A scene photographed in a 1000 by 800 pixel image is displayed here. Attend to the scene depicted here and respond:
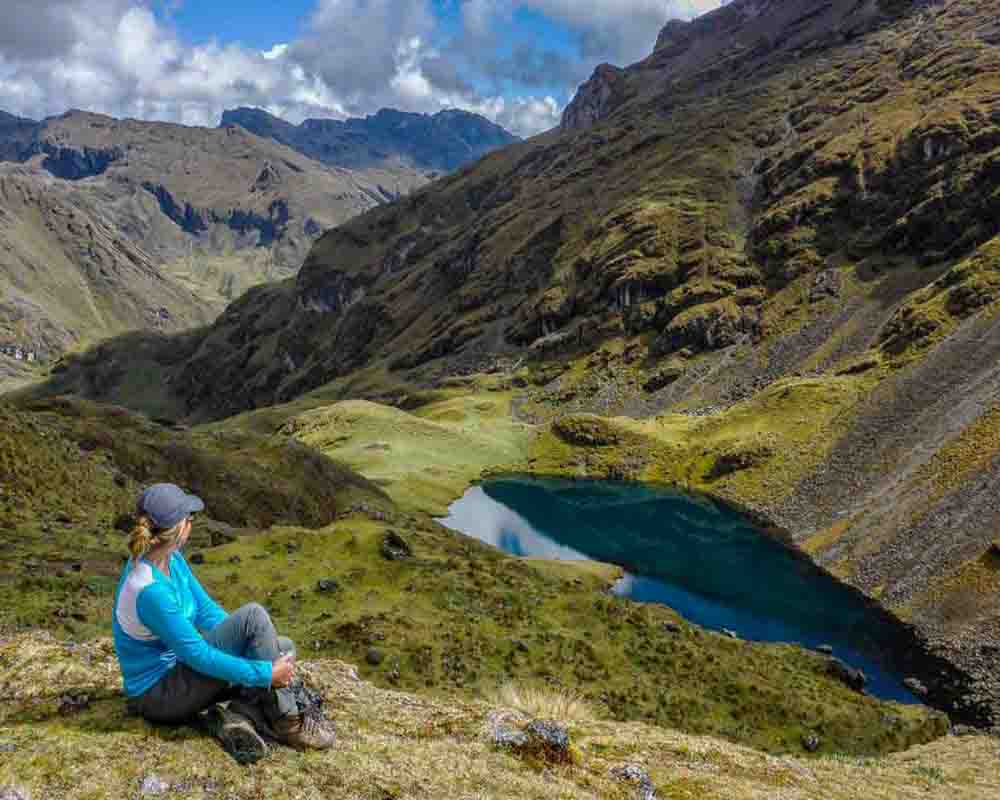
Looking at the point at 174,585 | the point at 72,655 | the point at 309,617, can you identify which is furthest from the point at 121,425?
the point at 174,585

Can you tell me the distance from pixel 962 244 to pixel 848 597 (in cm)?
11490

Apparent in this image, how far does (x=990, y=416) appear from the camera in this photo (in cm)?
8756

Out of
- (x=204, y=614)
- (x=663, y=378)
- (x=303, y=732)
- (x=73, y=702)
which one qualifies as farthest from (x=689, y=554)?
(x=73, y=702)

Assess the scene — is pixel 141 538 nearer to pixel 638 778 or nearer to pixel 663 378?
pixel 638 778

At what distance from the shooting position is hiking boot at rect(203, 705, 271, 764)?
9672 mm

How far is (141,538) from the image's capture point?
9.27 meters

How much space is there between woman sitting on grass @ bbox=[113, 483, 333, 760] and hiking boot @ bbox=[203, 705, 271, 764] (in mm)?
14

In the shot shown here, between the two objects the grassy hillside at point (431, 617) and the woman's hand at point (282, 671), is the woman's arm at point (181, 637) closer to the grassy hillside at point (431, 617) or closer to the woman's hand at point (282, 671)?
the woman's hand at point (282, 671)

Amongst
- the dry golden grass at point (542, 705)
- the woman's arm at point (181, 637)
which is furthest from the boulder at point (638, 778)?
the woman's arm at point (181, 637)

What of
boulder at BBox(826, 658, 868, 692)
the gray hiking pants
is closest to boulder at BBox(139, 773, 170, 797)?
the gray hiking pants

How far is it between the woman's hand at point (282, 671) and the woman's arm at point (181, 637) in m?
0.44

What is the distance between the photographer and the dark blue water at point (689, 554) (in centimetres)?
A: 6775

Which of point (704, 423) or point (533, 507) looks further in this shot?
point (704, 423)

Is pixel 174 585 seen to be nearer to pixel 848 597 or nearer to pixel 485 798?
pixel 485 798
